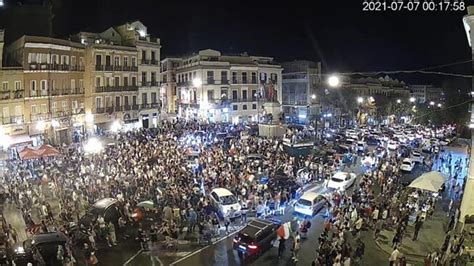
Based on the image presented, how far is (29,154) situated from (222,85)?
37.3 m

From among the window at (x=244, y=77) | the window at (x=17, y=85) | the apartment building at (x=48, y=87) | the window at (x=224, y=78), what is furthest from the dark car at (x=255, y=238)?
the window at (x=244, y=77)

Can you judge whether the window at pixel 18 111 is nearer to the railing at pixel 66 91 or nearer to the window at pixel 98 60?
the railing at pixel 66 91

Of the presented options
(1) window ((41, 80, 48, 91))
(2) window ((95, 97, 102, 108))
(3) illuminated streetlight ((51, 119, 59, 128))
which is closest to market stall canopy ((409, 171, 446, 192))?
(3) illuminated streetlight ((51, 119, 59, 128))

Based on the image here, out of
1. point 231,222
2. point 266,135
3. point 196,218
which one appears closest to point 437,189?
point 231,222

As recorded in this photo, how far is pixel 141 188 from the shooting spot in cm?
2380

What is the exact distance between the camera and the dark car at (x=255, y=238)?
16.8 meters

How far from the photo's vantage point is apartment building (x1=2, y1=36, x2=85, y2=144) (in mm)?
37094

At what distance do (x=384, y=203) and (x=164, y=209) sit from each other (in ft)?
36.1

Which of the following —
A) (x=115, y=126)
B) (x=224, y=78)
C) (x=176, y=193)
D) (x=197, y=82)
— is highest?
(x=224, y=78)

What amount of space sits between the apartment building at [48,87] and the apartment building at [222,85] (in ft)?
59.9

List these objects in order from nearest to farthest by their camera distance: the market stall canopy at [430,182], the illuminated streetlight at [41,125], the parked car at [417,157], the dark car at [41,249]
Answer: the dark car at [41,249] < the market stall canopy at [430,182] < the parked car at [417,157] < the illuminated streetlight at [41,125]

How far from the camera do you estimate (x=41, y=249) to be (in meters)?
15.3

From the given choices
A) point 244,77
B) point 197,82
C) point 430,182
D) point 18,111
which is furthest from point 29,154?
point 244,77

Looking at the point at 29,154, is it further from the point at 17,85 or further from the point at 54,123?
the point at 54,123
